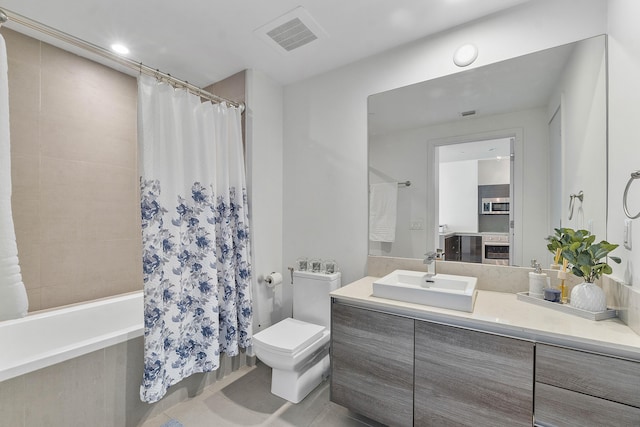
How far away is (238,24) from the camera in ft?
6.20

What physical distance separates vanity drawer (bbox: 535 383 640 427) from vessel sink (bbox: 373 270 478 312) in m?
0.42

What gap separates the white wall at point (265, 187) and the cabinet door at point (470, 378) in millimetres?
1480

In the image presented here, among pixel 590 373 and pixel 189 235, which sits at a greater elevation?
pixel 189 235

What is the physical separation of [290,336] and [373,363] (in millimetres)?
655

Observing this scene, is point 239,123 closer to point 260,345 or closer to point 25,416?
point 260,345

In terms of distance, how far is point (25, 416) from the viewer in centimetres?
136

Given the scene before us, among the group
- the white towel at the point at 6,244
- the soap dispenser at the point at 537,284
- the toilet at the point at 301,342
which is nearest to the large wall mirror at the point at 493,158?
the soap dispenser at the point at 537,284

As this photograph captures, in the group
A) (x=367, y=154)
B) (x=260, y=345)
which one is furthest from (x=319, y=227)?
(x=260, y=345)

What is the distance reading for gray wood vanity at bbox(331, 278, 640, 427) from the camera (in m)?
1.10

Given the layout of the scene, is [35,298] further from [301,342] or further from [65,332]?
[301,342]

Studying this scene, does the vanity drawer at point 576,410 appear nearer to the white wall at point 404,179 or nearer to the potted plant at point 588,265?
the potted plant at point 588,265

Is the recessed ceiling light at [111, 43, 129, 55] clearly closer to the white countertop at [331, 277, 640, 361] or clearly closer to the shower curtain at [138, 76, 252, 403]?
the shower curtain at [138, 76, 252, 403]

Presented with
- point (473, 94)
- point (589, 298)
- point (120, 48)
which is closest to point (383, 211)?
point (473, 94)

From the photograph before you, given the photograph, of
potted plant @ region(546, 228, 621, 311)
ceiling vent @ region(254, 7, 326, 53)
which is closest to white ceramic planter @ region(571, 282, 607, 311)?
potted plant @ region(546, 228, 621, 311)
